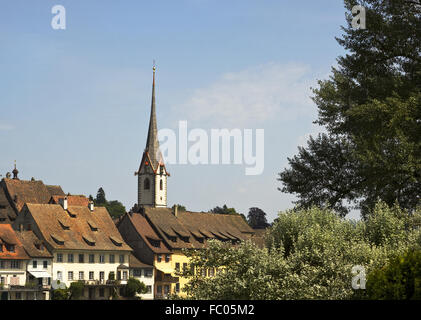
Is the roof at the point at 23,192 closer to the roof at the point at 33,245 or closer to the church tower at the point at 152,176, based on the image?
the roof at the point at 33,245

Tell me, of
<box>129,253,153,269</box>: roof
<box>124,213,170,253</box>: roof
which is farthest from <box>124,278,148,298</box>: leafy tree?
<box>124,213,170,253</box>: roof

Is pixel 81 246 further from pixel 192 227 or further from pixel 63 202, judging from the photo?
pixel 192 227

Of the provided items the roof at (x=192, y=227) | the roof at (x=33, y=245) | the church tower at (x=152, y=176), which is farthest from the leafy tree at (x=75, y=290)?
the church tower at (x=152, y=176)

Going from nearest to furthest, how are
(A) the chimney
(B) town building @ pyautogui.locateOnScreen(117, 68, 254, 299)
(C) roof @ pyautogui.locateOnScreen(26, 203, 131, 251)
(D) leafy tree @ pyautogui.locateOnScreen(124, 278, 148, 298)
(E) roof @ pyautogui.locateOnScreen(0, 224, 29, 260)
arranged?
(E) roof @ pyautogui.locateOnScreen(0, 224, 29, 260), (D) leafy tree @ pyautogui.locateOnScreen(124, 278, 148, 298), (C) roof @ pyautogui.locateOnScreen(26, 203, 131, 251), (A) the chimney, (B) town building @ pyautogui.locateOnScreen(117, 68, 254, 299)

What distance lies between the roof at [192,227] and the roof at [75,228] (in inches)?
357

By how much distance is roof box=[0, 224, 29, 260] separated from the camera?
94.4m

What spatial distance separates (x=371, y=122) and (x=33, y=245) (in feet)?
235

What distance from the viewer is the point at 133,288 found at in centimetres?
10169

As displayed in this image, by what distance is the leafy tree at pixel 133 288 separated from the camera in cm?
10169

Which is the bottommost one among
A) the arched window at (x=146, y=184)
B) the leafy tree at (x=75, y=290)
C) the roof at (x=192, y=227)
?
the leafy tree at (x=75, y=290)

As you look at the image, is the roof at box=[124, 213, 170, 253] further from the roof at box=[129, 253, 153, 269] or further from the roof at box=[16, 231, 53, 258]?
the roof at box=[16, 231, 53, 258]

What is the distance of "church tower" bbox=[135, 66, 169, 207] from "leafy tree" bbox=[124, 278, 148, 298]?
227 feet

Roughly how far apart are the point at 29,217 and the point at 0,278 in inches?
506

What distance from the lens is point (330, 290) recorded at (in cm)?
2756
